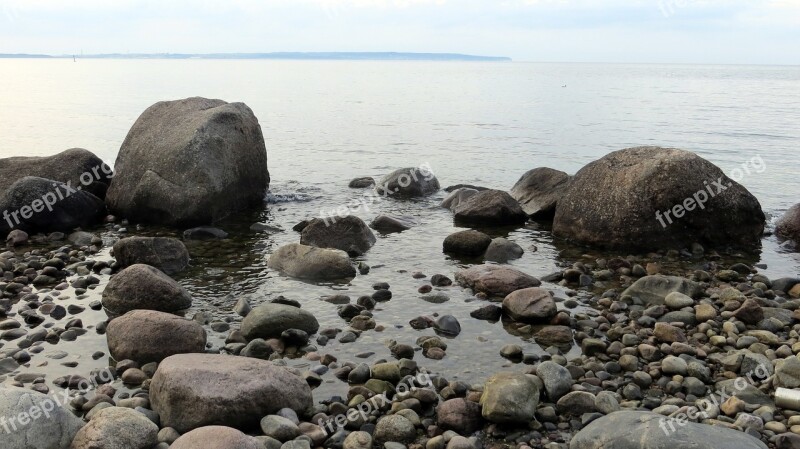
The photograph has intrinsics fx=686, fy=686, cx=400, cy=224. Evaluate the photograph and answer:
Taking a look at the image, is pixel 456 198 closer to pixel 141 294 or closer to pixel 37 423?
pixel 141 294

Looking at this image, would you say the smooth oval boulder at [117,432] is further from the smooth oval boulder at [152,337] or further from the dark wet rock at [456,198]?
the dark wet rock at [456,198]

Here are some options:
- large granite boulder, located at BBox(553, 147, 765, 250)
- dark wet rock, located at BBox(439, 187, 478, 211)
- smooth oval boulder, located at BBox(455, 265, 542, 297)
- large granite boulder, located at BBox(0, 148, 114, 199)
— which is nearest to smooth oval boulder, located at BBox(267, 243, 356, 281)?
smooth oval boulder, located at BBox(455, 265, 542, 297)

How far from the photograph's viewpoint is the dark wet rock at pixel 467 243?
12.9m

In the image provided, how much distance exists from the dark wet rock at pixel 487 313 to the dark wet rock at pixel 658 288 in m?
2.17

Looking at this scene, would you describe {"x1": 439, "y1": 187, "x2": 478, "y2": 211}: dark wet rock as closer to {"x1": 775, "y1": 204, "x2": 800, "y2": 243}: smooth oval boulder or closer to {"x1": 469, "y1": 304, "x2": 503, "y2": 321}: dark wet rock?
{"x1": 775, "y1": 204, "x2": 800, "y2": 243}: smooth oval boulder

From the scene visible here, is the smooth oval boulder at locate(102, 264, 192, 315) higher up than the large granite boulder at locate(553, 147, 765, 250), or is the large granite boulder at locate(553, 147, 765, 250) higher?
the large granite boulder at locate(553, 147, 765, 250)

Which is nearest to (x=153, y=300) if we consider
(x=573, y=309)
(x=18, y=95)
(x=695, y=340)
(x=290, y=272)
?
(x=290, y=272)

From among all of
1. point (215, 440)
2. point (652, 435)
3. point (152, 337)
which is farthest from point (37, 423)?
point (652, 435)

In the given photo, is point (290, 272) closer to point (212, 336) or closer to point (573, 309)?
point (212, 336)

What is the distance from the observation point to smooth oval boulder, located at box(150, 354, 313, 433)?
646cm

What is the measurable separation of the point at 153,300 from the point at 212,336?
138 cm

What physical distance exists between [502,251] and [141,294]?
20.9 feet

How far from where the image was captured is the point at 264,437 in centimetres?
623

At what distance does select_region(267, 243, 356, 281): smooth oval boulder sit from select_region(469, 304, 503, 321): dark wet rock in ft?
8.75
